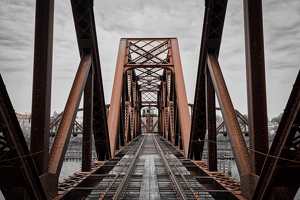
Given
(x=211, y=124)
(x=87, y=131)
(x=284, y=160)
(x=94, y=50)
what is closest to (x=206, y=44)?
(x=211, y=124)

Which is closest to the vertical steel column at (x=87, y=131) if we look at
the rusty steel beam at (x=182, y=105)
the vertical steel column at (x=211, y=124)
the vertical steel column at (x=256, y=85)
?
the vertical steel column at (x=211, y=124)

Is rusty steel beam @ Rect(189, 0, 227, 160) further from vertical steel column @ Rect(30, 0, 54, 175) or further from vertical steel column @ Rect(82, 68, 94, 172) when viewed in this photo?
vertical steel column @ Rect(30, 0, 54, 175)

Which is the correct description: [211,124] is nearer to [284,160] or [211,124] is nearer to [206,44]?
[206,44]

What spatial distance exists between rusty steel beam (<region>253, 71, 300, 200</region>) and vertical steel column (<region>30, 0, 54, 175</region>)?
4.34 meters

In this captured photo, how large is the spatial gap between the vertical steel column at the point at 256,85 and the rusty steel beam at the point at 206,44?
274cm

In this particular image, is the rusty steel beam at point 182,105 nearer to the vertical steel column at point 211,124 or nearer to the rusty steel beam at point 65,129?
the vertical steel column at point 211,124

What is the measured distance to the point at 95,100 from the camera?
9.64 metres

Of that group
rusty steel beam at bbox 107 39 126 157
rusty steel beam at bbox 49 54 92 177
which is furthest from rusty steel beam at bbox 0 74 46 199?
rusty steel beam at bbox 107 39 126 157

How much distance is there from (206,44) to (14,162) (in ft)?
21.6

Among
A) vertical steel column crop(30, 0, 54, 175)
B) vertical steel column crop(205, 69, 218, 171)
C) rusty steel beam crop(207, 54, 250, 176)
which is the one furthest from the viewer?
vertical steel column crop(205, 69, 218, 171)

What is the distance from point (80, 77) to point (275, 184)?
568cm

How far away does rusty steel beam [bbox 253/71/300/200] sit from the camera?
3561mm

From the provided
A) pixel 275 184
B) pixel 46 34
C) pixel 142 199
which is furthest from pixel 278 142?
pixel 46 34

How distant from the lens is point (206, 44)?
309 inches
